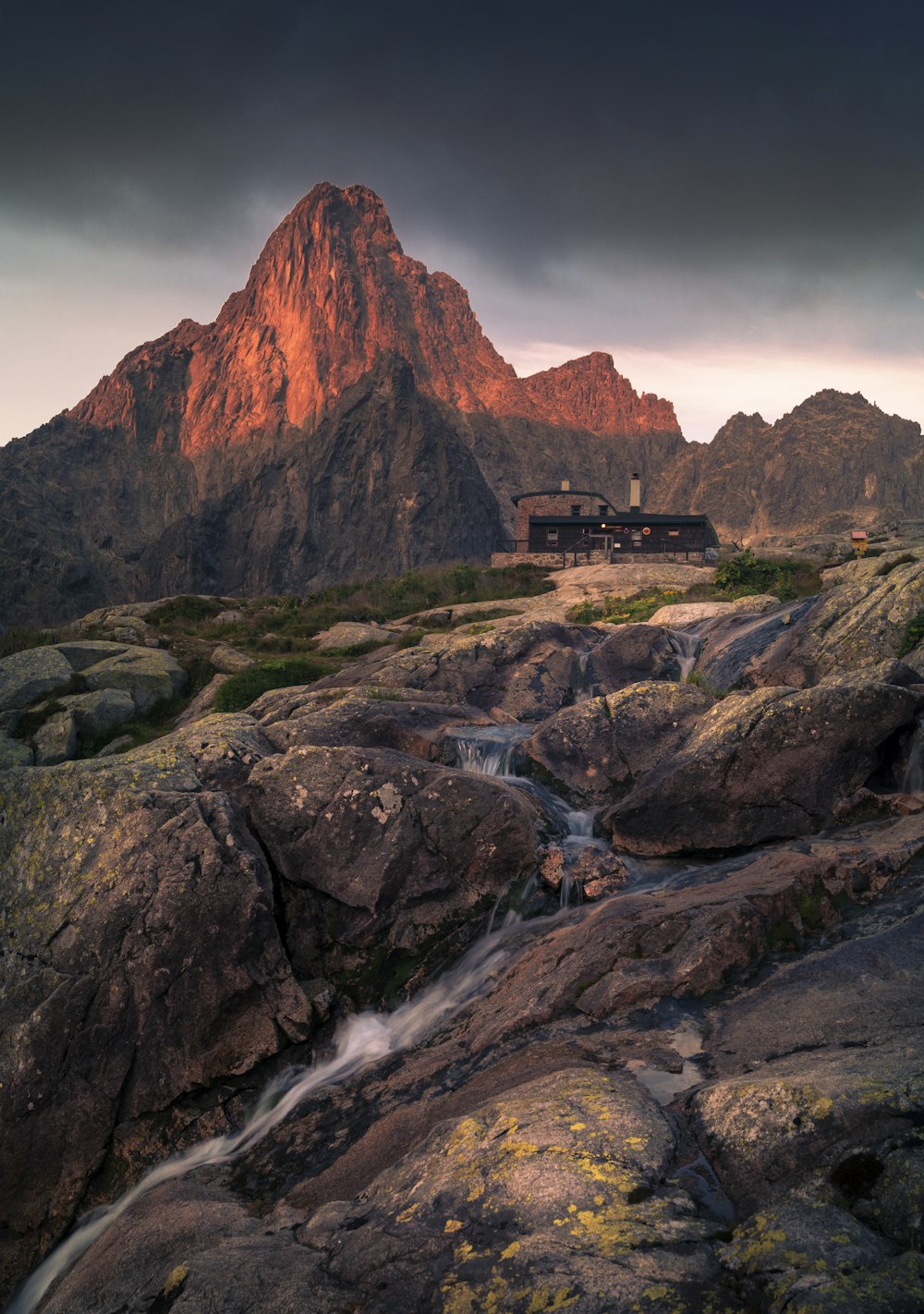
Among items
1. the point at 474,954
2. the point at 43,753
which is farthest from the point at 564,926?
the point at 43,753

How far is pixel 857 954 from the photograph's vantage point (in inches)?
349

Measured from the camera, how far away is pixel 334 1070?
424 inches

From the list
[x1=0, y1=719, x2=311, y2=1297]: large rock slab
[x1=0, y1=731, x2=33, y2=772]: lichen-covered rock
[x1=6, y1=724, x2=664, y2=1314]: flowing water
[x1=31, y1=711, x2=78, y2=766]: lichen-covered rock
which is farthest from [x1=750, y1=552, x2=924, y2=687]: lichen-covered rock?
[x1=0, y1=731, x2=33, y2=772]: lichen-covered rock

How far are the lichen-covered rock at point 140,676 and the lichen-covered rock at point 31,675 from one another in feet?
3.26

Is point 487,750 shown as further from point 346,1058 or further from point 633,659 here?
point 633,659

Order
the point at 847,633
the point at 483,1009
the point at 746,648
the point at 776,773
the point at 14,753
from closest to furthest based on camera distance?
the point at 483,1009 → the point at 776,773 → the point at 847,633 → the point at 746,648 → the point at 14,753

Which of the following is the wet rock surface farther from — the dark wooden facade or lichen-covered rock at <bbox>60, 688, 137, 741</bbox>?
the dark wooden facade

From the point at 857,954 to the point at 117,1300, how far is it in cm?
789

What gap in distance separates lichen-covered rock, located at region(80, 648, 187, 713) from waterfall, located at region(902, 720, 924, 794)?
28.4 metres

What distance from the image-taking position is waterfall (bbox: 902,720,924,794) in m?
14.2

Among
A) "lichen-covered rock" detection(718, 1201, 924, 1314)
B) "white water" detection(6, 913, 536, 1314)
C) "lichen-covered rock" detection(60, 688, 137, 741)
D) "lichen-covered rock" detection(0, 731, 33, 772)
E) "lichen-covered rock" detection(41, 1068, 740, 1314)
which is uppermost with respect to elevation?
"lichen-covered rock" detection(718, 1201, 924, 1314)

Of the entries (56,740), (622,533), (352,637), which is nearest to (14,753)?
(56,740)

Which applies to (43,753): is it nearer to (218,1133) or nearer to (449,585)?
Result: (218,1133)

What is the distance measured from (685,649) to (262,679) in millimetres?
17978
